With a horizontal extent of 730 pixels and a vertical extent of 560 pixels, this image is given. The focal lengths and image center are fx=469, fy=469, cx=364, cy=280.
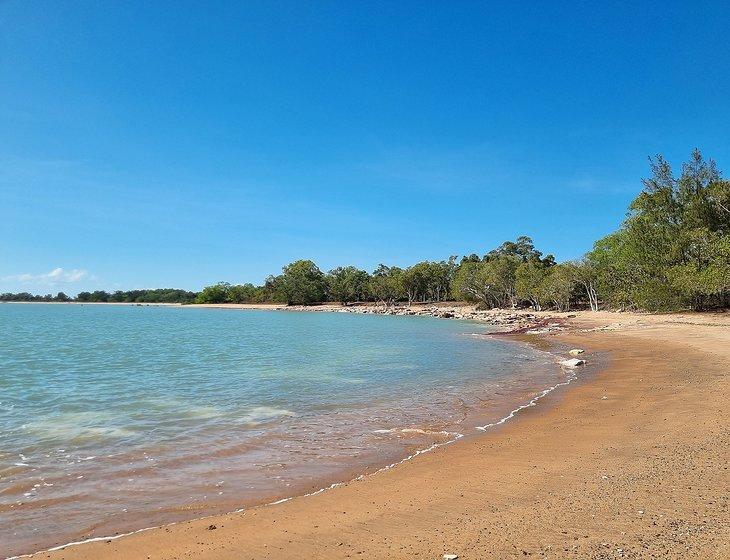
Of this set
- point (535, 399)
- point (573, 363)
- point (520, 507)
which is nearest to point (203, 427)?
point (520, 507)

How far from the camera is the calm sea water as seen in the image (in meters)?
7.06

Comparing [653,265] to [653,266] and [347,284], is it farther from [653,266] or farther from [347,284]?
[347,284]

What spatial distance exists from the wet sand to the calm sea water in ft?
3.01

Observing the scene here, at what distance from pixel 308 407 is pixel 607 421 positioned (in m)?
7.98

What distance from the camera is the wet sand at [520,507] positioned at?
479 centimetres

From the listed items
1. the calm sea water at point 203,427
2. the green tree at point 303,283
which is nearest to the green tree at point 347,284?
the green tree at point 303,283

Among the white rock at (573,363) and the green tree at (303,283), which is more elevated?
the green tree at (303,283)

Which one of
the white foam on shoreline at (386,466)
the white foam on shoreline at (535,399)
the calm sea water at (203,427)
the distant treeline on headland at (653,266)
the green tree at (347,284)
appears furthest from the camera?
the green tree at (347,284)

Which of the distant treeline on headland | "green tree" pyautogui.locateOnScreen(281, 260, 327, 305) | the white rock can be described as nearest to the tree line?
the distant treeline on headland

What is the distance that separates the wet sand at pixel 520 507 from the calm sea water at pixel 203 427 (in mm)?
919

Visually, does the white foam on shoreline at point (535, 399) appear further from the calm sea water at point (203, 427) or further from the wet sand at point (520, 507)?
the wet sand at point (520, 507)

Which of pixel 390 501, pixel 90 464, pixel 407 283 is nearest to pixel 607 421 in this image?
pixel 390 501

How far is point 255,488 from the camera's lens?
7.55 m

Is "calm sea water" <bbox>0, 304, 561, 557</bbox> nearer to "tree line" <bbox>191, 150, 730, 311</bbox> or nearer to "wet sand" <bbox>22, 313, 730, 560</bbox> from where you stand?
"wet sand" <bbox>22, 313, 730, 560</bbox>
